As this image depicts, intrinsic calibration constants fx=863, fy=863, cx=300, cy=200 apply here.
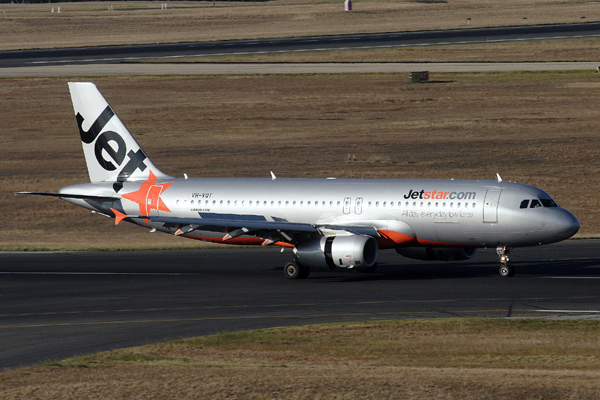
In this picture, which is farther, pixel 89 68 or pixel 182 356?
pixel 89 68

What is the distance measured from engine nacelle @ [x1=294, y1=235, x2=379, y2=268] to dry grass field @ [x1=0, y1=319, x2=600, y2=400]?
343 inches

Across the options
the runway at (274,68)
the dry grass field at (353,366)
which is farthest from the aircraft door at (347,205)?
the runway at (274,68)

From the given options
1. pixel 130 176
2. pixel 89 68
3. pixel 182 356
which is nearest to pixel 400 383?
pixel 182 356

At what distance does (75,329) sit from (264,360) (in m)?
8.85

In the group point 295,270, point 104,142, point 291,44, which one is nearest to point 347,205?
point 295,270

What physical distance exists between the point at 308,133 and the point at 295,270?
39.7 metres

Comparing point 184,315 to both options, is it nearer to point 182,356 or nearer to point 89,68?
point 182,356

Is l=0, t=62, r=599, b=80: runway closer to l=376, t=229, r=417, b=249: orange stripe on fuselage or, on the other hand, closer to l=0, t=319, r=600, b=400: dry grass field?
l=376, t=229, r=417, b=249: orange stripe on fuselage

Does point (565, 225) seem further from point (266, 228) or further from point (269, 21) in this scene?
point (269, 21)

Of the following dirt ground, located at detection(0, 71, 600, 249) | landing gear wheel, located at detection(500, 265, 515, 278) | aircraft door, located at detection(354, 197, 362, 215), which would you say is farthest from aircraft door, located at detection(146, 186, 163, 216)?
landing gear wheel, located at detection(500, 265, 515, 278)

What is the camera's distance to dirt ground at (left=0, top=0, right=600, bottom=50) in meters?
134

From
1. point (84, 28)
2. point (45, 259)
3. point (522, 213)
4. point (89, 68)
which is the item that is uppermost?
point (84, 28)

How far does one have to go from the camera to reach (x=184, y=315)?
3247cm

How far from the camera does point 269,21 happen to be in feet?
486
